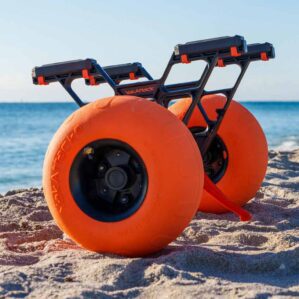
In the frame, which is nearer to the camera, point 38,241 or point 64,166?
point 64,166

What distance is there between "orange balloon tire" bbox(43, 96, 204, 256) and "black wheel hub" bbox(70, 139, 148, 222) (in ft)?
0.14

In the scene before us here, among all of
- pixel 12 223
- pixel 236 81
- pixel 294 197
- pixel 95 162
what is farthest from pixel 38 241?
pixel 294 197

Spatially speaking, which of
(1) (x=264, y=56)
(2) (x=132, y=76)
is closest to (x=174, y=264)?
(1) (x=264, y=56)

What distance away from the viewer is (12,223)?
18.1ft

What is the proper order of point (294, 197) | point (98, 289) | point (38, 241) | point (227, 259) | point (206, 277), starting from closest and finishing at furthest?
1. point (98, 289)
2. point (206, 277)
3. point (227, 259)
4. point (38, 241)
5. point (294, 197)

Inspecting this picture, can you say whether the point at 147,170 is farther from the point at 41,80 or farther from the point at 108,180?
the point at 41,80

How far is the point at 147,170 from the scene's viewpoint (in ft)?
13.4

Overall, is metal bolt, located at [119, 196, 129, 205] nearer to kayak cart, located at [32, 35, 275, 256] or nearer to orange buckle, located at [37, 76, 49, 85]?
kayak cart, located at [32, 35, 275, 256]

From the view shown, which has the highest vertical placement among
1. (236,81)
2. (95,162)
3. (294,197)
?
(236,81)

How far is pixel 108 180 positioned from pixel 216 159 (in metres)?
1.82

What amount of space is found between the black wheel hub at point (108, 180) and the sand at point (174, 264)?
1.02 ft

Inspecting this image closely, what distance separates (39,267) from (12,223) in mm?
1682

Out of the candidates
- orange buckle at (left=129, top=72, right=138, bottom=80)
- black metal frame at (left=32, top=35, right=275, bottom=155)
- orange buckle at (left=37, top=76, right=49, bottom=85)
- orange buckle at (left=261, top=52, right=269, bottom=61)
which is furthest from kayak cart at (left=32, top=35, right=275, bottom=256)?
orange buckle at (left=129, top=72, right=138, bottom=80)

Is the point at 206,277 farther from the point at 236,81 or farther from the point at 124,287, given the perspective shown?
the point at 236,81
